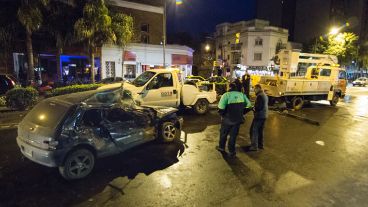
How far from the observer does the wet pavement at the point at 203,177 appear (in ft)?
14.7

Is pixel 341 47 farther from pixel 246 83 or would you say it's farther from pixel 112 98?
pixel 112 98

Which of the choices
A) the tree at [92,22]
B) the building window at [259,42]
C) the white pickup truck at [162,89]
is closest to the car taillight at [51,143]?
the white pickup truck at [162,89]

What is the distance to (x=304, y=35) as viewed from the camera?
61.9 metres

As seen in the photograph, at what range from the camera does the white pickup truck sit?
388 inches

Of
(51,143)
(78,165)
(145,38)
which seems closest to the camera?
(51,143)

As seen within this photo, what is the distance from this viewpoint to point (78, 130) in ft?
16.5

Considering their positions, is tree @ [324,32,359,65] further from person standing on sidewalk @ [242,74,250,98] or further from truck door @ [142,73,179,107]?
truck door @ [142,73,179,107]

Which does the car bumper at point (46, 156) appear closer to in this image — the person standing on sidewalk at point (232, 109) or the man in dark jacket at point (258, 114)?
the person standing on sidewalk at point (232, 109)

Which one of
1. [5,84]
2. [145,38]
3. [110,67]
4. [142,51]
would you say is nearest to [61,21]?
[5,84]

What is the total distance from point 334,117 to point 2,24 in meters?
18.6

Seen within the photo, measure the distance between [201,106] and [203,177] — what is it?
22.1 ft

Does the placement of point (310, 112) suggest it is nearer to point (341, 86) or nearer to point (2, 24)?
point (341, 86)

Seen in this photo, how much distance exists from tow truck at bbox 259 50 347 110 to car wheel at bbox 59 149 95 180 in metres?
11.0

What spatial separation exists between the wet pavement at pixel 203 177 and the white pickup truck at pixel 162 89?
2516mm
